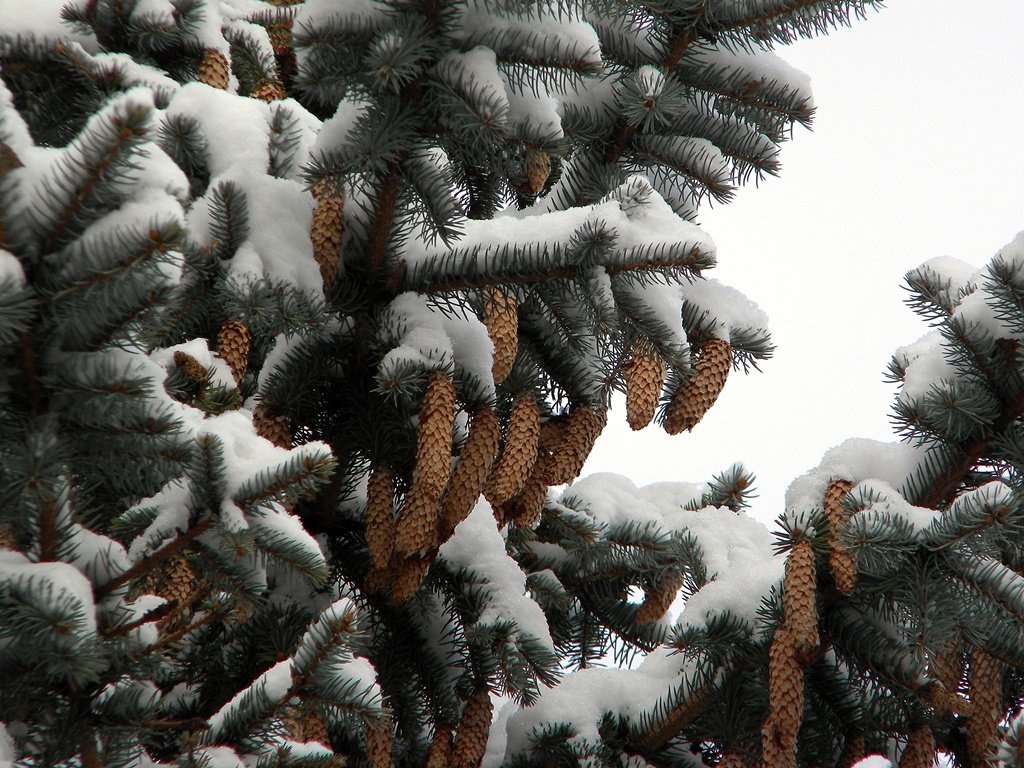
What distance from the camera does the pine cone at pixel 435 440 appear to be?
2.53m

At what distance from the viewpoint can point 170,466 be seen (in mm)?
1854

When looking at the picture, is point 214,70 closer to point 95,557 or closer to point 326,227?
point 326,227

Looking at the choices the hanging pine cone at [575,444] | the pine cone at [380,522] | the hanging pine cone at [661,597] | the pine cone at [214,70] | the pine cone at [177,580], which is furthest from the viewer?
the hanging pine cone at [661,597]

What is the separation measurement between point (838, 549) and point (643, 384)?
73cm

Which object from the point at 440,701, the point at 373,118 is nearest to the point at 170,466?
the point at 373,118

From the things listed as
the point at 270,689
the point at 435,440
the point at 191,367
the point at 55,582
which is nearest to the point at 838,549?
the point at 435,440

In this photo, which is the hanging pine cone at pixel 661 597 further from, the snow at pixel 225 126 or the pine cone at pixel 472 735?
the snow at pixel 225 126

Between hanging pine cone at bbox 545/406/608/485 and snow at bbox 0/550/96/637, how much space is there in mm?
1417

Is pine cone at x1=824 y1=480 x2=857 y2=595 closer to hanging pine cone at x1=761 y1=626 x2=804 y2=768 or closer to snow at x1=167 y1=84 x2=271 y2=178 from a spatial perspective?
hanging pine cone at x1=761 y1=626 x2=804 y2=768

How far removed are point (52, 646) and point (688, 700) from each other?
215 cm

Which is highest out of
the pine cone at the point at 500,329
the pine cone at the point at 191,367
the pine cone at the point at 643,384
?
the pine cone at the point at 191,367

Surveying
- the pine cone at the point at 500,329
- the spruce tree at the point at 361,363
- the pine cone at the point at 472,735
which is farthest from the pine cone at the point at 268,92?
the pine cone at the point at 472,735

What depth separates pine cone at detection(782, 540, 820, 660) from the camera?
2.74 metres

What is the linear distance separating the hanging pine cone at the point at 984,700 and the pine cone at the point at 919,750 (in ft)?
0.40
